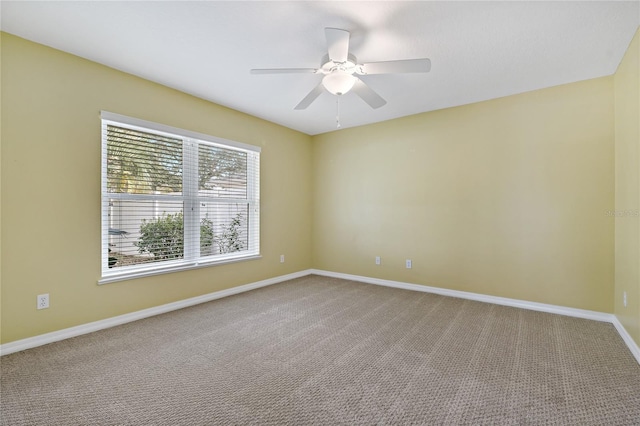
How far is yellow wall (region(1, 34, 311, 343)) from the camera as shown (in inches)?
92.0

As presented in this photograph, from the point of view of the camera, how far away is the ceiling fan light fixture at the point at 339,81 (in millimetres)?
2334

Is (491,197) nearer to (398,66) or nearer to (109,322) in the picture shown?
(398,66)

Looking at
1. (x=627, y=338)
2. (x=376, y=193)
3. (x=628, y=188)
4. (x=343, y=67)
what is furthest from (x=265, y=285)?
(x=628, y=188)

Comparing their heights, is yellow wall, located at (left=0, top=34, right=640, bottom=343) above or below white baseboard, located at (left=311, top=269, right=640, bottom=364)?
above

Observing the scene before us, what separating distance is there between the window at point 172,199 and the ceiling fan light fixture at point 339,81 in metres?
1.93

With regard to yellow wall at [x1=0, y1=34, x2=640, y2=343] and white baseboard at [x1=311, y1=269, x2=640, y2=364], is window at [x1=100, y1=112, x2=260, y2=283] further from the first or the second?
white baseboard at [x1=311, y1=269, x2=640, y2=364]

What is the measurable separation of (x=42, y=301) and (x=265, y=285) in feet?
8.06

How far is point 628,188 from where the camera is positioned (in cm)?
254

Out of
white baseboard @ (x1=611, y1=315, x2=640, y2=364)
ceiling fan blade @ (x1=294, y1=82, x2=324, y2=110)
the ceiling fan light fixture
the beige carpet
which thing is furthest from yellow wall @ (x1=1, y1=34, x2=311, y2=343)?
white baseboard @ (x1=611, y1=315, x2=640, y2=364)

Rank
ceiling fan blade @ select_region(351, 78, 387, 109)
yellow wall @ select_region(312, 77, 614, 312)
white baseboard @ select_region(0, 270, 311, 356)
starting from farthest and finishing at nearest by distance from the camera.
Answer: yellow wall @ select_region(312, 77, 614, 312) < ceiling fan blade @ select_region(351, 78, 387, 109) < white baseboard @ select_region(0, 270, 311, 356)

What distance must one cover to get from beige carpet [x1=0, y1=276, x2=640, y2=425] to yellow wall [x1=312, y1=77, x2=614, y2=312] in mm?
616

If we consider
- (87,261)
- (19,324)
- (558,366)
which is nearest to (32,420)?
(19,324)

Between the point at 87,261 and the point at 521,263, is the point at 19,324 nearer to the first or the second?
the point at 87,261

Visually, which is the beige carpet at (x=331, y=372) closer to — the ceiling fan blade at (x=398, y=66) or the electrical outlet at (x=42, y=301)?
the electrical outlet at (x=42, y=301)
